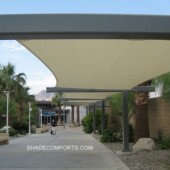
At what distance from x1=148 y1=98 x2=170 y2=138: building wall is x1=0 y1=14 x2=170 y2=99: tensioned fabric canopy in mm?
6607

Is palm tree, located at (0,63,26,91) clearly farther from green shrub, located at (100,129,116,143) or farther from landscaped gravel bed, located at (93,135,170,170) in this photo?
landscaped gravel bed, located at (93,135,170,170)

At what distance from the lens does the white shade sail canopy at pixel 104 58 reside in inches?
329

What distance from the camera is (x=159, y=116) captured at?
22.3 meters

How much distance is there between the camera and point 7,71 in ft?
142

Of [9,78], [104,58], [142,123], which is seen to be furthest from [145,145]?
[9,78]

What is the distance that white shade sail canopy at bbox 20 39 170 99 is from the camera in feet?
27.4

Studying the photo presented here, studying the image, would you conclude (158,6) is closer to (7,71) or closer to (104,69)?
(104,69)

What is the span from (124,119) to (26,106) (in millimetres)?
35904

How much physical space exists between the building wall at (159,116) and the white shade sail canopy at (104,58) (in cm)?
635

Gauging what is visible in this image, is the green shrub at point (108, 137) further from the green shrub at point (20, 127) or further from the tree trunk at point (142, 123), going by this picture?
the green shrub at point (20, 127)

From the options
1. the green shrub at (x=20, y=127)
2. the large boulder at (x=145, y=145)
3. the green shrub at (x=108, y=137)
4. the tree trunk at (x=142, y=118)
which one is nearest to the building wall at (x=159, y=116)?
the tree trunk at (x=142, y=118)

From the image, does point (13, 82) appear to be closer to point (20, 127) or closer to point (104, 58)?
Answer: point (20, 127)

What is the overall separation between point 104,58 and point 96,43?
69.3 inches

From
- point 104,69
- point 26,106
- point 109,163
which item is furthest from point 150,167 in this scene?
point 26,106
